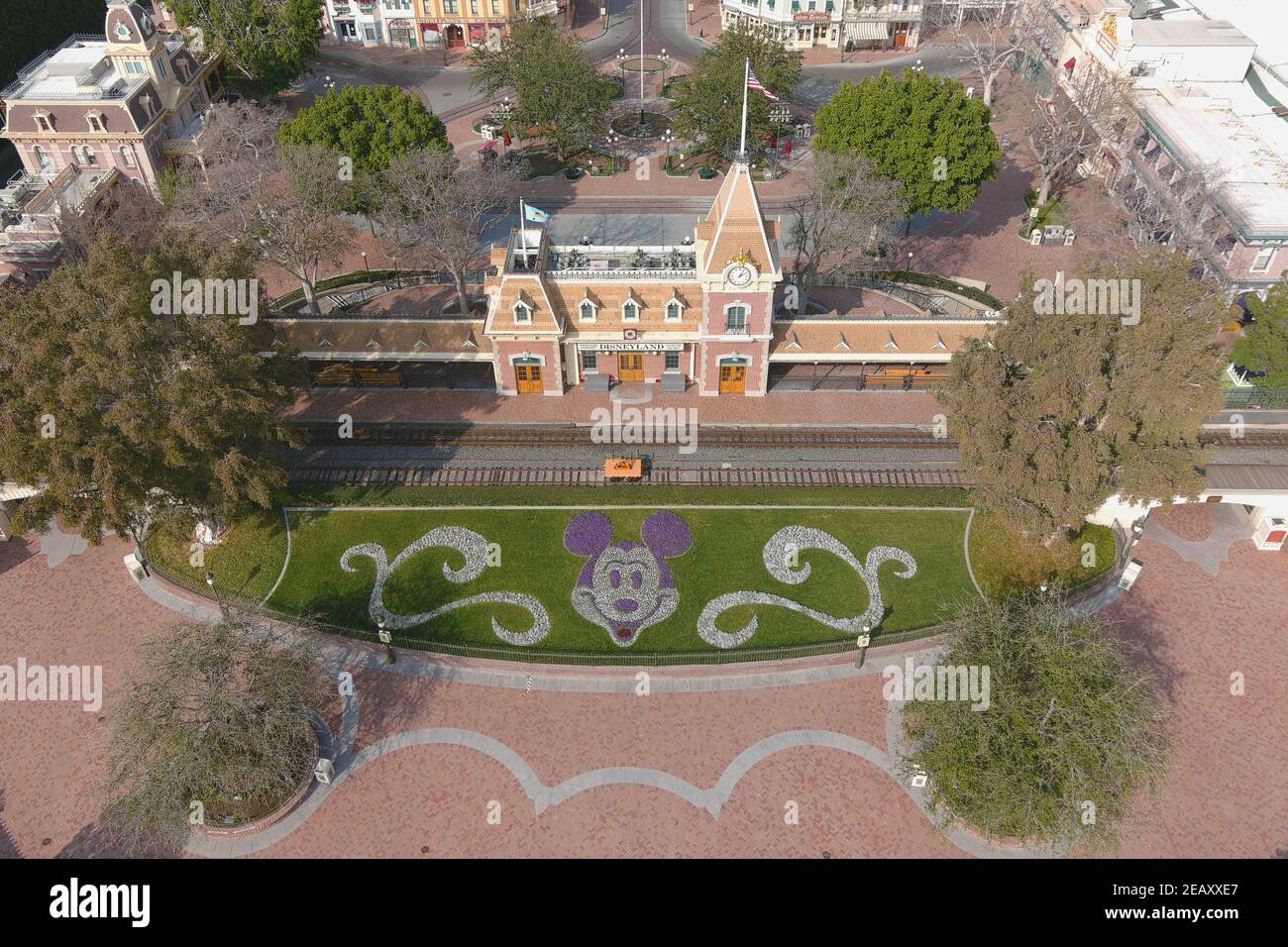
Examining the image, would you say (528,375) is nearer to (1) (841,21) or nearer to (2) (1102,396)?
(2) (1102,396)

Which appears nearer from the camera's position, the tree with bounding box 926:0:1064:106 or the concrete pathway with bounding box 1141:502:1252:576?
the concrete pathway with bounding box 1141:502:1252:576

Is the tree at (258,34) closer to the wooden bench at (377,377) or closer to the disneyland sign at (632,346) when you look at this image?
the wooden bench at (377,377)

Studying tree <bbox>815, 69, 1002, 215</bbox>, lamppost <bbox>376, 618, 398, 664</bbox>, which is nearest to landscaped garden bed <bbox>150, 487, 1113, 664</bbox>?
lamppost <bbox>376, 618, 398, 664</bbox>

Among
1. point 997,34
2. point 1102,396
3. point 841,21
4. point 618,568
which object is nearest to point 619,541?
→ point 618,568

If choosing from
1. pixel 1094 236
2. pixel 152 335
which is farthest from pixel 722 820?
pixel 1094 236

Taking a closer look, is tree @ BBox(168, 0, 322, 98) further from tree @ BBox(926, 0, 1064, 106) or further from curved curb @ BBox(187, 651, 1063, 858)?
curved curb @ BBox(187, 651, 1063, 858)

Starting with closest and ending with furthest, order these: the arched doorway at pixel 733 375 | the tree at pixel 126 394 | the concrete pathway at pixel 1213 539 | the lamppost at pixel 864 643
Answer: the tree at pixel 126 394, the lamppost at pixel 864 643, the concrete pathway at pixel 1213 539, the arched doorway at pixel 733 375

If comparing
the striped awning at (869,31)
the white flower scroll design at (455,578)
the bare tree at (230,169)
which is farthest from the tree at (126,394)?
the striped awning at (869,31)
